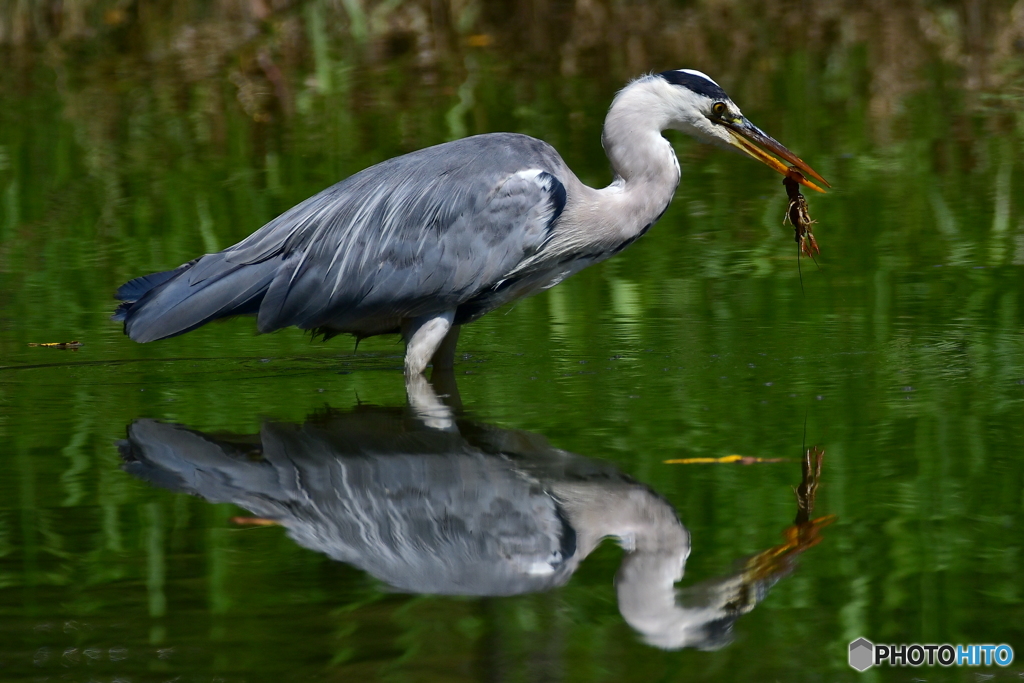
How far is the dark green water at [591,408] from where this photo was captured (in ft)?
12.6

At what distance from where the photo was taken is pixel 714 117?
22.8 ft

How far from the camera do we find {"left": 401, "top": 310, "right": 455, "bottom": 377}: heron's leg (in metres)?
6.58

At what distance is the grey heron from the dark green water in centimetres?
30

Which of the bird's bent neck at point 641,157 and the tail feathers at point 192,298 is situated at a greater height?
the bird's bent neck at point 641,157

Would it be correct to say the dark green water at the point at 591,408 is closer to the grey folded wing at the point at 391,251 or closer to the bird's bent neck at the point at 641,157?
the grey folded wing at the point at 391,251

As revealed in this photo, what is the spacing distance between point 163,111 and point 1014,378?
9.51 metres

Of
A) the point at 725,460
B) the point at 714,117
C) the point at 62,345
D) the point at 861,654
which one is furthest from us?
the point at 62,345

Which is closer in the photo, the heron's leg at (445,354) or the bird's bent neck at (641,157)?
the heron's leg at (445,354)

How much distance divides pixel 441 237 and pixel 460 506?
206 centimetres

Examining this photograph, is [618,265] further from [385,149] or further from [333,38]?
[333,38]

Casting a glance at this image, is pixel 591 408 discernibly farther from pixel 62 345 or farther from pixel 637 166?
pixel 62 345

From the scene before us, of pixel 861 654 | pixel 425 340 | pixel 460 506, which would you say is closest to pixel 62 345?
pixel 425 340

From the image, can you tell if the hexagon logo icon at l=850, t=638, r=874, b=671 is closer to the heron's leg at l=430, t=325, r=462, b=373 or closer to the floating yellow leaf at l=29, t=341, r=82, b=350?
the heron's leg at l=430, t=325, r=462, b=373

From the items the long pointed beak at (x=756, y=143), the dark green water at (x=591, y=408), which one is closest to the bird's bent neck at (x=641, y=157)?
the long pointed beak at (x=756, y=143)
